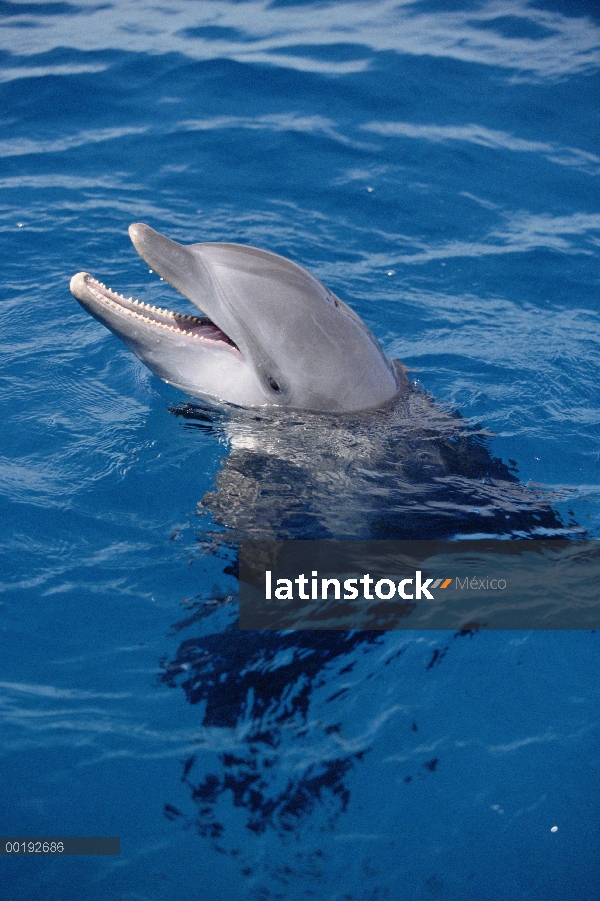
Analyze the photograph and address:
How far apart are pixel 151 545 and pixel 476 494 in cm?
215

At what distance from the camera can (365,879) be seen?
420 centimetres

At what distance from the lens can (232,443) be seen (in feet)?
19.3

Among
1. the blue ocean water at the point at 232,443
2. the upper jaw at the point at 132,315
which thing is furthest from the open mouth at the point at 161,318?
the blue ocean water at the point at 232,443

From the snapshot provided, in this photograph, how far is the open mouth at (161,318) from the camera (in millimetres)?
5441

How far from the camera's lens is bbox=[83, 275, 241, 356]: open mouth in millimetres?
5441

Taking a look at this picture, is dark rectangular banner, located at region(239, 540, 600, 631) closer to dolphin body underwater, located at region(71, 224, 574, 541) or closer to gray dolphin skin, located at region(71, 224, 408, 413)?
dolphin body underwater, located at region(71, 224, 574, 541)

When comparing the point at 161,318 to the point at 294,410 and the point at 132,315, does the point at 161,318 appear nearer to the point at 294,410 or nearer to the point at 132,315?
the point at 132,315

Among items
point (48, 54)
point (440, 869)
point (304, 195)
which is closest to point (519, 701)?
point (440, 869)

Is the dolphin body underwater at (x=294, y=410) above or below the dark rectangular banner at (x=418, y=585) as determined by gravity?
above

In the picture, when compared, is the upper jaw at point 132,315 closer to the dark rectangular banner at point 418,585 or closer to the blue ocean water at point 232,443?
the blue ocean water at point 232,443

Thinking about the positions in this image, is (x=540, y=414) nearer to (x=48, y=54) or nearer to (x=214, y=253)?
(x=214, y=253)

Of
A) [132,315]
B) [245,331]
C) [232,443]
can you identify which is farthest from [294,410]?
[132,315]

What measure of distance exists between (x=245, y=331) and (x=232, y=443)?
80 cm

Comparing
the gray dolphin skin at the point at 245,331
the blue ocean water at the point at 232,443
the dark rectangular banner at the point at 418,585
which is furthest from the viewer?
the gray dolphin skin at the point at 245,331
